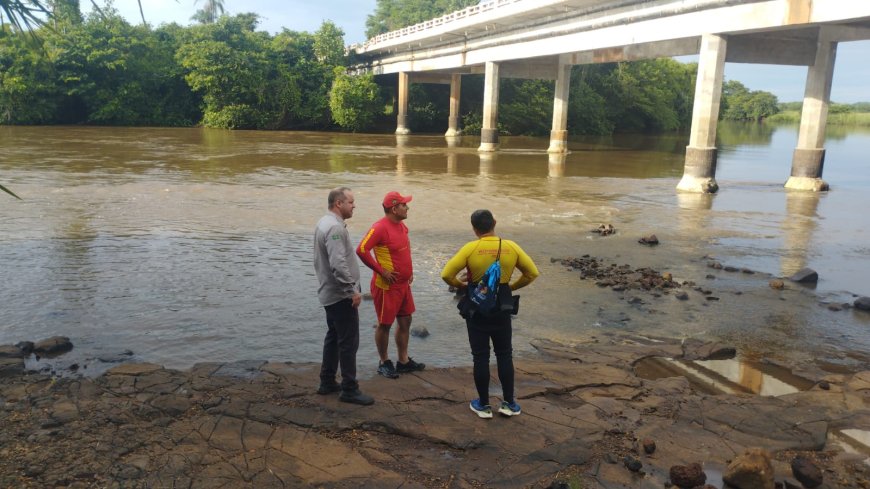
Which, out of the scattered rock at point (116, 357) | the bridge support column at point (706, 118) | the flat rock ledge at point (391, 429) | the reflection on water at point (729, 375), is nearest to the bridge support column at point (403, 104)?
the bridge support column at point (706, 118)

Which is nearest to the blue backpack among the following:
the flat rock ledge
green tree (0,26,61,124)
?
the flat rock ledge

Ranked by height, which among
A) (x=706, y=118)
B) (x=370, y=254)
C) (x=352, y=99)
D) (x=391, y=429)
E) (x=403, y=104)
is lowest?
(x=391, y=429)

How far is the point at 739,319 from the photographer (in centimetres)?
842

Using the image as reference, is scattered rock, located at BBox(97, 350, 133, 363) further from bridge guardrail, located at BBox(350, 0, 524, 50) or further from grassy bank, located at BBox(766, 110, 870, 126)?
grassy bank, located at BBox(766, 110, 870, 126)

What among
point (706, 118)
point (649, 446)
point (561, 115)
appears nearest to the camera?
point (649, 446)

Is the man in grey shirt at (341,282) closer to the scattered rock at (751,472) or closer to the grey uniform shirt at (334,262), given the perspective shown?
the grey uniform shirt at (334,262)

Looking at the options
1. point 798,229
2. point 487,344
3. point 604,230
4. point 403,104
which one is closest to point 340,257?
point 487,344

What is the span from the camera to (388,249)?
580 centimetres

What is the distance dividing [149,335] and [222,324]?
0.81 meters

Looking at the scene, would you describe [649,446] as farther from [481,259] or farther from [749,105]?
[749,105]

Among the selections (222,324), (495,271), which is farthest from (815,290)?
(222,324)

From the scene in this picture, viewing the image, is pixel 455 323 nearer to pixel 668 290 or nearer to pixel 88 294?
pixel 668 290

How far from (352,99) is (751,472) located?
52983 mm

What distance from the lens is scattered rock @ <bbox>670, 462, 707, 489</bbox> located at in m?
4.23
